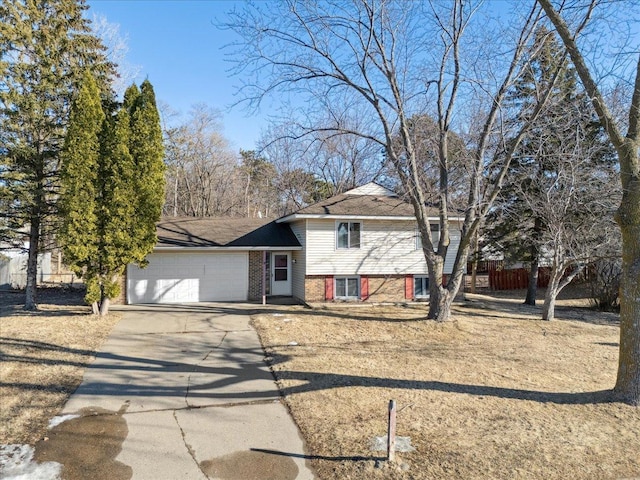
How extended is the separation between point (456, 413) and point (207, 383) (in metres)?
4.10

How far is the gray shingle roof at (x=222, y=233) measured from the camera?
16.4 metres

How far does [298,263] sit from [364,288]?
9.91 feet

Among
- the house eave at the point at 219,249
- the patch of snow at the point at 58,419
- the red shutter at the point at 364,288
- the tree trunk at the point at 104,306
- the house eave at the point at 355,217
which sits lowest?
the patch of snow at the point at 58,419

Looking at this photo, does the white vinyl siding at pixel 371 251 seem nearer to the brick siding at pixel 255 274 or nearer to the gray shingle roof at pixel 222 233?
the gray shingle roof at pixel 222 233

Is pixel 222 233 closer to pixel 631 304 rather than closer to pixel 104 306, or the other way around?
pixel 104 306

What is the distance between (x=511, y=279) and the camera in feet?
79.5

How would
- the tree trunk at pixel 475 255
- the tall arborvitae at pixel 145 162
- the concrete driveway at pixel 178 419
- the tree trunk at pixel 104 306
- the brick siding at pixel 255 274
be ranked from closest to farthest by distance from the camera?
the concrete driveway at pixel 178 419, the tree trunk at pixel 104 306, the tall arborvitae at pixel 145 162, the brick siding at pixel 255 274, the tree trunk at pixel 475 255

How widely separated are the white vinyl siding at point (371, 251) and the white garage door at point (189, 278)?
3.18m

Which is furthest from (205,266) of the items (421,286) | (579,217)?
(579,217)

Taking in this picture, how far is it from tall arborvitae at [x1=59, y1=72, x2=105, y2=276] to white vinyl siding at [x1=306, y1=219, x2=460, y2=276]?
7525 millimetres

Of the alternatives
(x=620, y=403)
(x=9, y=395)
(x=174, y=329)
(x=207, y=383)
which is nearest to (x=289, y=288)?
(x=174, y=329)

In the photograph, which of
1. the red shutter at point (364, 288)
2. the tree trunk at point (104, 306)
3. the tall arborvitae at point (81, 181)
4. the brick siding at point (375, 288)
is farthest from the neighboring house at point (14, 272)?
the red shutter at point (364, 288)

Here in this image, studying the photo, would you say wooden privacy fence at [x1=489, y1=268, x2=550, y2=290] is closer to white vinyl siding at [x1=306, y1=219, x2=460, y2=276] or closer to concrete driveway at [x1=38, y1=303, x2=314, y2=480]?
white vinyl siding at [x1=306, y1=219, x2=460, y2=276]

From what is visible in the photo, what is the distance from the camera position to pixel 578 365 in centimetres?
833
